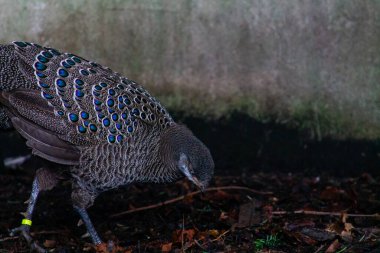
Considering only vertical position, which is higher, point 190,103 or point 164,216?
point 190,103

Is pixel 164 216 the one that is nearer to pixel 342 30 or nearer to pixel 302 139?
pixel 302 139

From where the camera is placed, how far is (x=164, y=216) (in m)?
6.16

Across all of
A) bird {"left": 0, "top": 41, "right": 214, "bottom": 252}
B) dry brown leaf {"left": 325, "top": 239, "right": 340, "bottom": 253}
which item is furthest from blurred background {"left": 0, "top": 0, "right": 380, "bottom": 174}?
dry brown leaf {"left": 325, "top": 239, "right": 340, "bottom": 253}

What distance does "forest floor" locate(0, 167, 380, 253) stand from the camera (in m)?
5.30

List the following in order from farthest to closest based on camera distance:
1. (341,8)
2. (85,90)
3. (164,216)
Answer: (341,8)
(164,216)
(85,90)

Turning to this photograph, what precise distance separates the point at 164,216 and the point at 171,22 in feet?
6.01

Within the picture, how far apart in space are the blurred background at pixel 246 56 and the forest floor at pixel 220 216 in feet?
1.61

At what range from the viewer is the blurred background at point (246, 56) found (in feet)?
22.2

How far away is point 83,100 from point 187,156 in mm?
881

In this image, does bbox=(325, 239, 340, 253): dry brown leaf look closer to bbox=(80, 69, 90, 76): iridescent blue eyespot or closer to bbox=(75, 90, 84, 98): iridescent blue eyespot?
bbox=(75, 90, 84, 98): iridescent blue eyespot

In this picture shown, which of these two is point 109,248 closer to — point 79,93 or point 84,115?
point 84,115

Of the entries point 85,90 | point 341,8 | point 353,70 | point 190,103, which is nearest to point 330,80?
point 353,70

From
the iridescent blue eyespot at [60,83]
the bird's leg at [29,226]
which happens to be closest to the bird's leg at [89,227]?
the bird's leg at [29,226]

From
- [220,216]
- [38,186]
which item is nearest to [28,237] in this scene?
[38,186]
